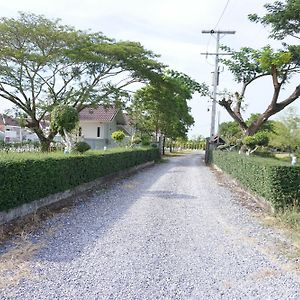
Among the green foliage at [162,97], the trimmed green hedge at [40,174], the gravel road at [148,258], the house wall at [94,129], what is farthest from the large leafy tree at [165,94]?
the gravel road at [148,258]

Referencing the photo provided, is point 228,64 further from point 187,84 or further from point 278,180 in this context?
point 278,180

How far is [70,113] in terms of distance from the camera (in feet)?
31.6

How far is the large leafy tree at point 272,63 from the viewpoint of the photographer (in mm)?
14867

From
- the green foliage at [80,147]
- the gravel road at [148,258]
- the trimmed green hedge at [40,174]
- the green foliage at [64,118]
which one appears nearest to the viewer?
the gravel road at [148,258]

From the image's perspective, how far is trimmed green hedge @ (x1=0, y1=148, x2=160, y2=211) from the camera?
17.2ft

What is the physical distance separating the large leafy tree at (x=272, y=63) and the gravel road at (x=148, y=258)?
10968mm

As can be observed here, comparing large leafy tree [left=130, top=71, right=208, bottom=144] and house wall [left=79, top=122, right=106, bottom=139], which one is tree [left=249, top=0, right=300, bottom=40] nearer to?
large leafy tree [left=130, top=71, right=208, bottom=144]

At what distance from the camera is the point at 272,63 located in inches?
632

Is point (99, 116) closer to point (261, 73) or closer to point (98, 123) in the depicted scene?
point (98, 123)

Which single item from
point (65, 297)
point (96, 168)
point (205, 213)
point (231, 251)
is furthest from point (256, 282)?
point (96, 168)

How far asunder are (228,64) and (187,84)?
3098 millimetres

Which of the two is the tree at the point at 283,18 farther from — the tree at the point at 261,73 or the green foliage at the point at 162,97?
the green foliage at the point at 162,97

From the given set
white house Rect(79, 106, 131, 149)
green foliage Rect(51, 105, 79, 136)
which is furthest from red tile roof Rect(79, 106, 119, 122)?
green foliage Rect(51, 105, 79, 136)

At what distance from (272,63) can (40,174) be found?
43.4ft
